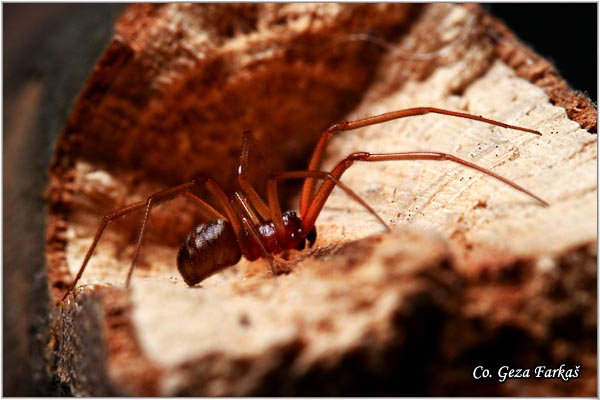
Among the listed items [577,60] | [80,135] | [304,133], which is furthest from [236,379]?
[577,60]

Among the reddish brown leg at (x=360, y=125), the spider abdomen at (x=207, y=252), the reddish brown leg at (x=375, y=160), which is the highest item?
the reddish brown leg at (x=360, y=125)

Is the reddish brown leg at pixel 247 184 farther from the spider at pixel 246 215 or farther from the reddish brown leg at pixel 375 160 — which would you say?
the reddish brown leg at pixel 375 160

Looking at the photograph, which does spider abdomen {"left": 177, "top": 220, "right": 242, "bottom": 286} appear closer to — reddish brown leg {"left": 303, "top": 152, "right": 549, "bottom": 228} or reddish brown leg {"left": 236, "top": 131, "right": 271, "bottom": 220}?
reddish brown leg {"left": 236, "top": 131, "right": 271, "bottom": 220}

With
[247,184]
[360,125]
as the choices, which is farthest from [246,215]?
[360,125]

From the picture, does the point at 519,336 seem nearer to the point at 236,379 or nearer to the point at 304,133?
the point at 236,379

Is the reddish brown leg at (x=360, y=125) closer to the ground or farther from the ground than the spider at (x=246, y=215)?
farther from the ground

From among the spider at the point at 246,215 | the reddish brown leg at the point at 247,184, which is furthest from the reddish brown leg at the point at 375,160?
the reddish brown leg at the point at 247,184
